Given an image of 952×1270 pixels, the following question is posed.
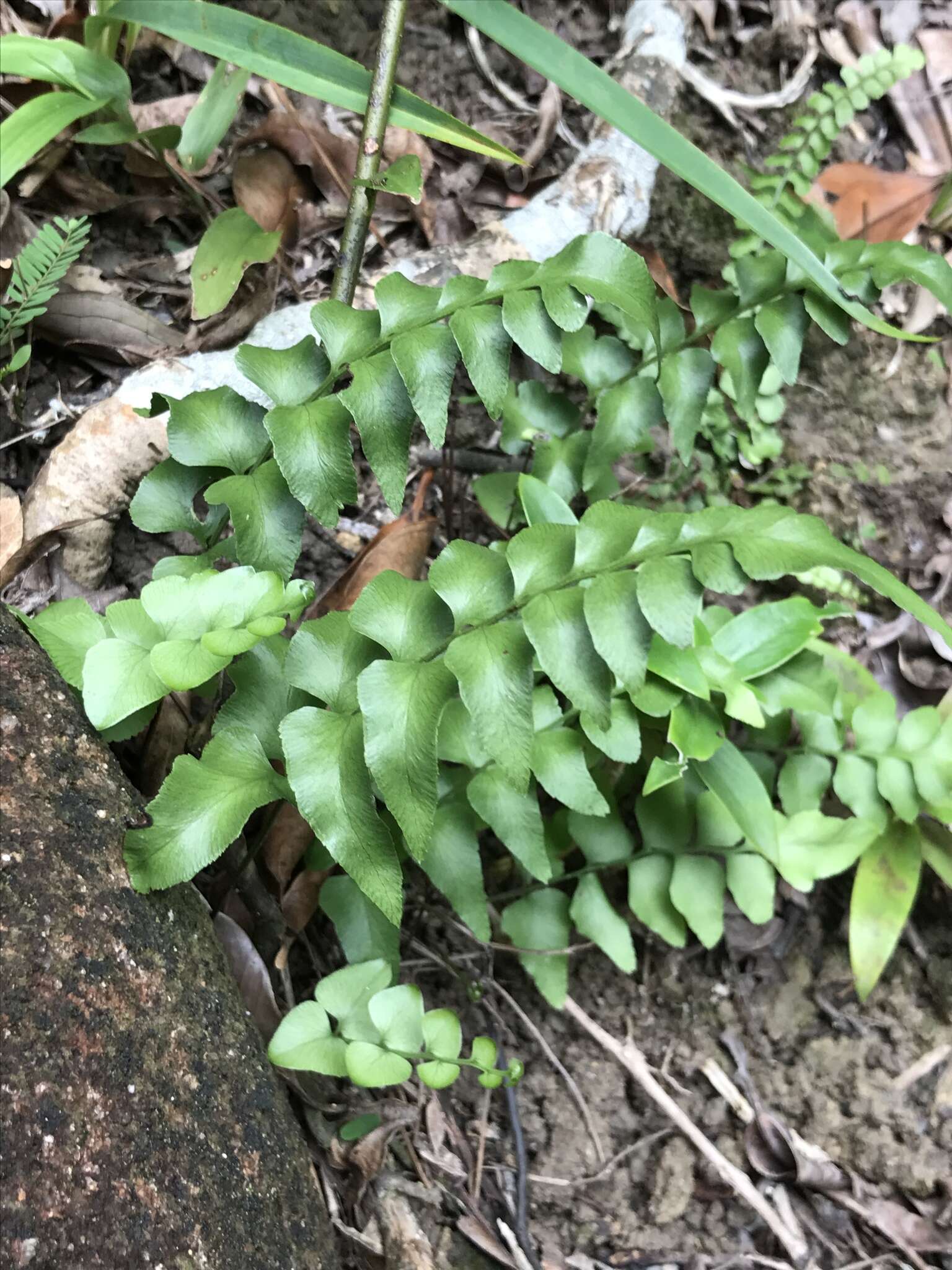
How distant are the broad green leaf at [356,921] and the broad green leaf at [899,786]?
→ 934 mm

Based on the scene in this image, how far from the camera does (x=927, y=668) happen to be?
205cm

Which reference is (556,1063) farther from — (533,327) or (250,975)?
(533,327)

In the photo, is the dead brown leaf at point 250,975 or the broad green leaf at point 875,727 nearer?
the dead brown leaf at point 250,975

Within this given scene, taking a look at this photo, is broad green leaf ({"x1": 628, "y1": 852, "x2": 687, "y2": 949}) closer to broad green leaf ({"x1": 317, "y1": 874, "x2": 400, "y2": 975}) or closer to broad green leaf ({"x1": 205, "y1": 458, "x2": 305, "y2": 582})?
broad green leaf ({"x1": 317, "y1": 874, "x2": 400, "y2": 975})

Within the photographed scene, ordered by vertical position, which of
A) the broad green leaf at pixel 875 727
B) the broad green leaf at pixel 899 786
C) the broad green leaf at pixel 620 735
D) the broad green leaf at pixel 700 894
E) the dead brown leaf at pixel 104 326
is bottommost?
the broad green leaf at pixel 700 894

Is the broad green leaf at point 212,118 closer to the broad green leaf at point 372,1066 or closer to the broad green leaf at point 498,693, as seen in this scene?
the broad green leaf at point 498,693

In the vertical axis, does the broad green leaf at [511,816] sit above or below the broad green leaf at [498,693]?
below

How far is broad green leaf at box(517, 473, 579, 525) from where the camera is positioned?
4.90ft

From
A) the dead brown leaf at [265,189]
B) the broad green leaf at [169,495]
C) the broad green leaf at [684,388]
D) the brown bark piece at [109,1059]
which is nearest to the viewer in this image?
the brown bark piece at [109,1059]

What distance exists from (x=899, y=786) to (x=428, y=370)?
1.13 meters

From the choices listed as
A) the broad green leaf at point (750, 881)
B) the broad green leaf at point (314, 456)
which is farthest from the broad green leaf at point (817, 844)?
the broad green leaf at point (314, 456)

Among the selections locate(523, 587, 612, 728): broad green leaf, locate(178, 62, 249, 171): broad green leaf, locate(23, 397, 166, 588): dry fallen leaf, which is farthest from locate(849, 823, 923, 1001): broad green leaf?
locate(178, 62, 249, 171): broad green leaf

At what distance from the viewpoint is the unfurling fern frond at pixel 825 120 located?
1.89 m

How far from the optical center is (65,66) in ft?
5.17
